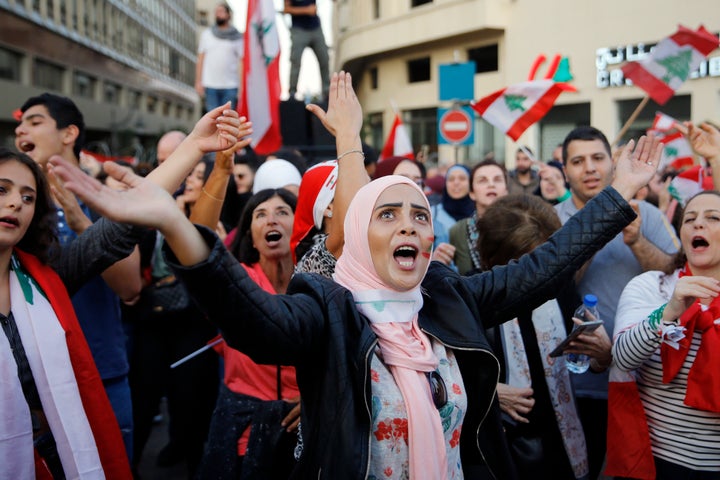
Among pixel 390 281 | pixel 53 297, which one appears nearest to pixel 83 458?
pixel 53 297

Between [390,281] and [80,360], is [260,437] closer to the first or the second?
[80,360]

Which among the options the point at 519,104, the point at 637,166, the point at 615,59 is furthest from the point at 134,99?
the point at 637,166

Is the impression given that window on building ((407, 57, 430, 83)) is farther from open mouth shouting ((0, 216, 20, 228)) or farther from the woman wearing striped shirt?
open mouth shouting ((0, 216, 20, 228))

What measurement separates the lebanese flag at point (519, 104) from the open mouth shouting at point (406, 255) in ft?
14.6

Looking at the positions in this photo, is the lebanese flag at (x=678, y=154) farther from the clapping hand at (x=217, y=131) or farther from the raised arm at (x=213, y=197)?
the clapping hand at (x=217, y=131)

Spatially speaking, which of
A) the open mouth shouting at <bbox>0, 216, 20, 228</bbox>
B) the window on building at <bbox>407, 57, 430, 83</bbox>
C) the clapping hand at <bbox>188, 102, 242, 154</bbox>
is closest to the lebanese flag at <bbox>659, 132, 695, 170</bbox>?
the clapping hand at <bbox>188, 102, 242, 154</bbox>

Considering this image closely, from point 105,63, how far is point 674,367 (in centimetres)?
5047

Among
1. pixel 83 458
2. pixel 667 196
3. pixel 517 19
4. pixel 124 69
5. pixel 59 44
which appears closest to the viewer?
pixel 83 458

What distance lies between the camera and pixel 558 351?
293 centimetres

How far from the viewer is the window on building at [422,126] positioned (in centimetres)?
2875

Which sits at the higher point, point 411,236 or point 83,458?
point 411,236

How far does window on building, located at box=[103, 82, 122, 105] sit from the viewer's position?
159 feet

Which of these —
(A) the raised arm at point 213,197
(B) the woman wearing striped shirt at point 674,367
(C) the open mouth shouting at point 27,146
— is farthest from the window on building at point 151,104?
(B) the woman wearing striped shirt at point 674,367

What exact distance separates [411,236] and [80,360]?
4.37 ft
